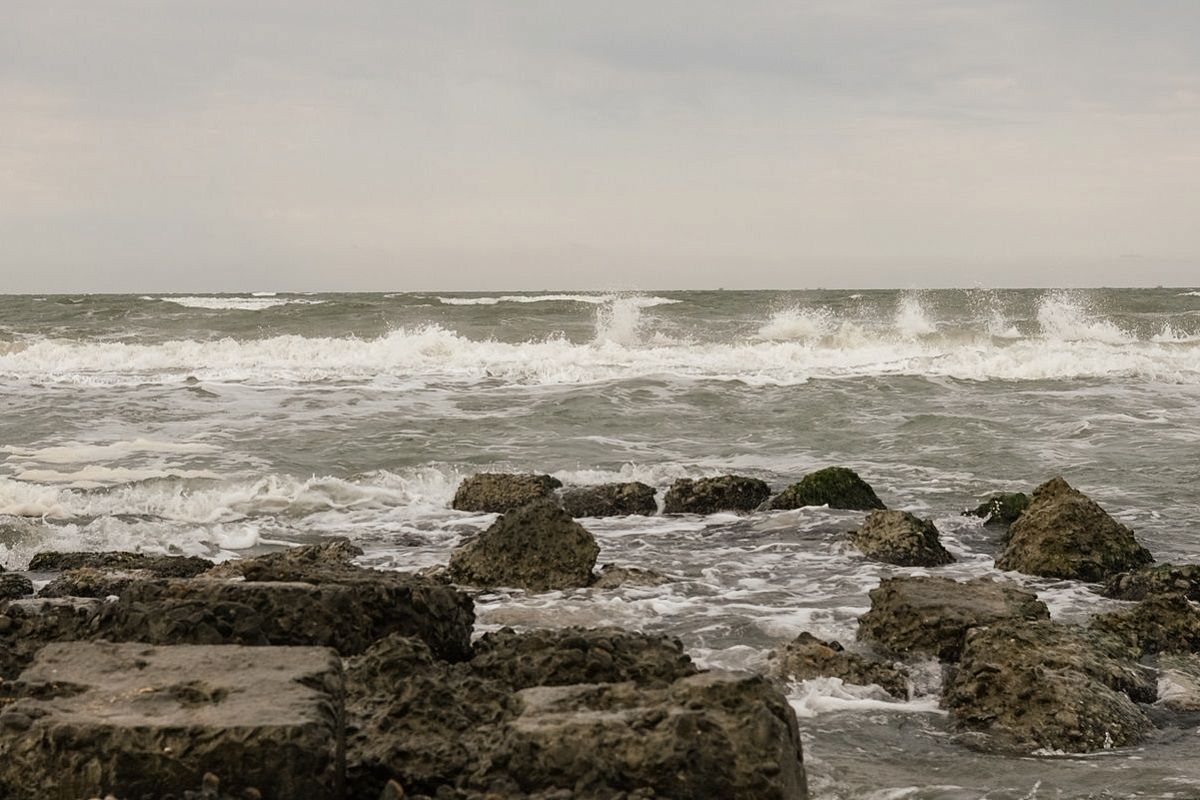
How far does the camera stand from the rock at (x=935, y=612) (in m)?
5.73

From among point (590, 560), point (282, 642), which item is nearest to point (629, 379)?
point (590, 560)

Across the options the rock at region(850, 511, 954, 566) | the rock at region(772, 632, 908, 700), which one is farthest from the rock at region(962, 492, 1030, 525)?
the rock at region(772, 632, 908, 700)

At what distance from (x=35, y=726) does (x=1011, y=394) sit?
17472 mm

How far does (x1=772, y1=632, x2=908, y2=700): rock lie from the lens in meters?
5.25

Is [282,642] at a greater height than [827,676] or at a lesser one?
greater

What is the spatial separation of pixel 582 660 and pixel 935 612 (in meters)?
2.48

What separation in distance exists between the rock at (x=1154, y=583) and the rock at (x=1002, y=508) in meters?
1.91

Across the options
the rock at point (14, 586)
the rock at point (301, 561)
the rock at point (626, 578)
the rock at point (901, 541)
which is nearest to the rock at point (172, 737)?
the rock at point (301, 561)

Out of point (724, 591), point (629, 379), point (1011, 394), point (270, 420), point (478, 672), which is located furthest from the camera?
point (629, 379)

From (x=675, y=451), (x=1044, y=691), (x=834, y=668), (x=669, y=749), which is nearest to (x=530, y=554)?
(x=834, y=668)

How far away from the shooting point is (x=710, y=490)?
32.1 ft

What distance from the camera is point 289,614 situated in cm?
440

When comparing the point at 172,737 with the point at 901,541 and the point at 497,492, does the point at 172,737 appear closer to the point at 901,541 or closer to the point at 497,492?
the point at 901,541

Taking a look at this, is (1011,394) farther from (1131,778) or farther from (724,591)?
(1131,778)
